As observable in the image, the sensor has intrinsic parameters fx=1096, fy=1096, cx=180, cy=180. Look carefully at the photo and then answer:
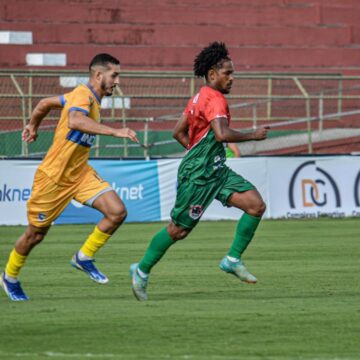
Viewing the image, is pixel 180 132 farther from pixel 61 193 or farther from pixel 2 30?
pixel 2 30

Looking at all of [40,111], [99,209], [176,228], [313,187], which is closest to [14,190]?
[313,187]

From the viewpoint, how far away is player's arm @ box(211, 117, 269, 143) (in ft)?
30.9

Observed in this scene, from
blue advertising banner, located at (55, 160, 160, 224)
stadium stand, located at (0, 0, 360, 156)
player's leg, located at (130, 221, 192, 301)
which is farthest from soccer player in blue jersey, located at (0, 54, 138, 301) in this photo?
stadium stand, located at (0, 0, 360, 156)

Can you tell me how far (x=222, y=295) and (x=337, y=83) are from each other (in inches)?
780

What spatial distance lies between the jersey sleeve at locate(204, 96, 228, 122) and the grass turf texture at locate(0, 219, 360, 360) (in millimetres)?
1614

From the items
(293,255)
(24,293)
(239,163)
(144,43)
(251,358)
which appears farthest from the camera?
(144,43)

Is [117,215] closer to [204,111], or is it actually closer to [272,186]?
[204,111]

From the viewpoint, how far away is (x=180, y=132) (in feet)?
34.1

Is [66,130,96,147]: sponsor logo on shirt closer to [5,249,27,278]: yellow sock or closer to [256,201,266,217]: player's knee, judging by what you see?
[5,249,27,278]: yellow sock

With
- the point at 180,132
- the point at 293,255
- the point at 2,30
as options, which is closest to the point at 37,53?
the point at 2,30

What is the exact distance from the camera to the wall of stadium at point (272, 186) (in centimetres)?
2158

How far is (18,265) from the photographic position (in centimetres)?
972

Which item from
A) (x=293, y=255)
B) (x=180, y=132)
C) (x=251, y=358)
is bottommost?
(x=293, y=255)

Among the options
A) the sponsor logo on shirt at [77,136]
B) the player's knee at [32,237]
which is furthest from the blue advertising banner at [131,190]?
the player's knee at [32,237]
